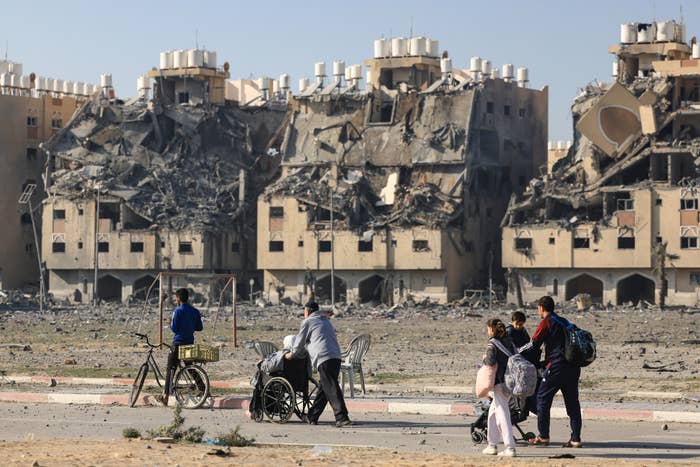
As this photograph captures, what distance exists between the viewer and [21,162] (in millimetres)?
95062

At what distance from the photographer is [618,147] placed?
78.8 m

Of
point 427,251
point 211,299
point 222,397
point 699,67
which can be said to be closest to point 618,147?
point 699,67

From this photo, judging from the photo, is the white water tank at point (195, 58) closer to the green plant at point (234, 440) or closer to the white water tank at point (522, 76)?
the white water tank at point (522, 76)

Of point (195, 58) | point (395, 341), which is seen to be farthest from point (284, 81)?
point (395, 341)

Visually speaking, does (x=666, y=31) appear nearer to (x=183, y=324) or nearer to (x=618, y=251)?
(x=618, y=251)

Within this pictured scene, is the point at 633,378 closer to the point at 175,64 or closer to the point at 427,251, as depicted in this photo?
the point at 427,251

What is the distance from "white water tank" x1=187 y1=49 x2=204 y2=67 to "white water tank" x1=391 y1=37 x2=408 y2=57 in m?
11.7

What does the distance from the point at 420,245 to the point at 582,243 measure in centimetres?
819

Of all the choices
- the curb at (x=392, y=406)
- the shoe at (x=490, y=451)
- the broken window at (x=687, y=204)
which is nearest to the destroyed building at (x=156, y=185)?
the broken window at (x=687, y=204)

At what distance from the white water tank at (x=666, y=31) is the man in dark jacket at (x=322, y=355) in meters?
67.0

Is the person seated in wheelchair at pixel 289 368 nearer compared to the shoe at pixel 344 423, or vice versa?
the shoe at pixel 344 423

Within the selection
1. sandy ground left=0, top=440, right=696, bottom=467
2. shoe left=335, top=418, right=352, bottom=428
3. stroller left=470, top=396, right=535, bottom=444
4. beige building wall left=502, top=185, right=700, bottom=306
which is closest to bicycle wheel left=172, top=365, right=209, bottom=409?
shoe left=335, top=418, right=352, bottom=428

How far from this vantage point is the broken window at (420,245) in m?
80.5

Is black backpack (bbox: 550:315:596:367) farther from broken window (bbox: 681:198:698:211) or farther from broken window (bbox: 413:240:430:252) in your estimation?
broken window (bbox: 413:240:430:252)
